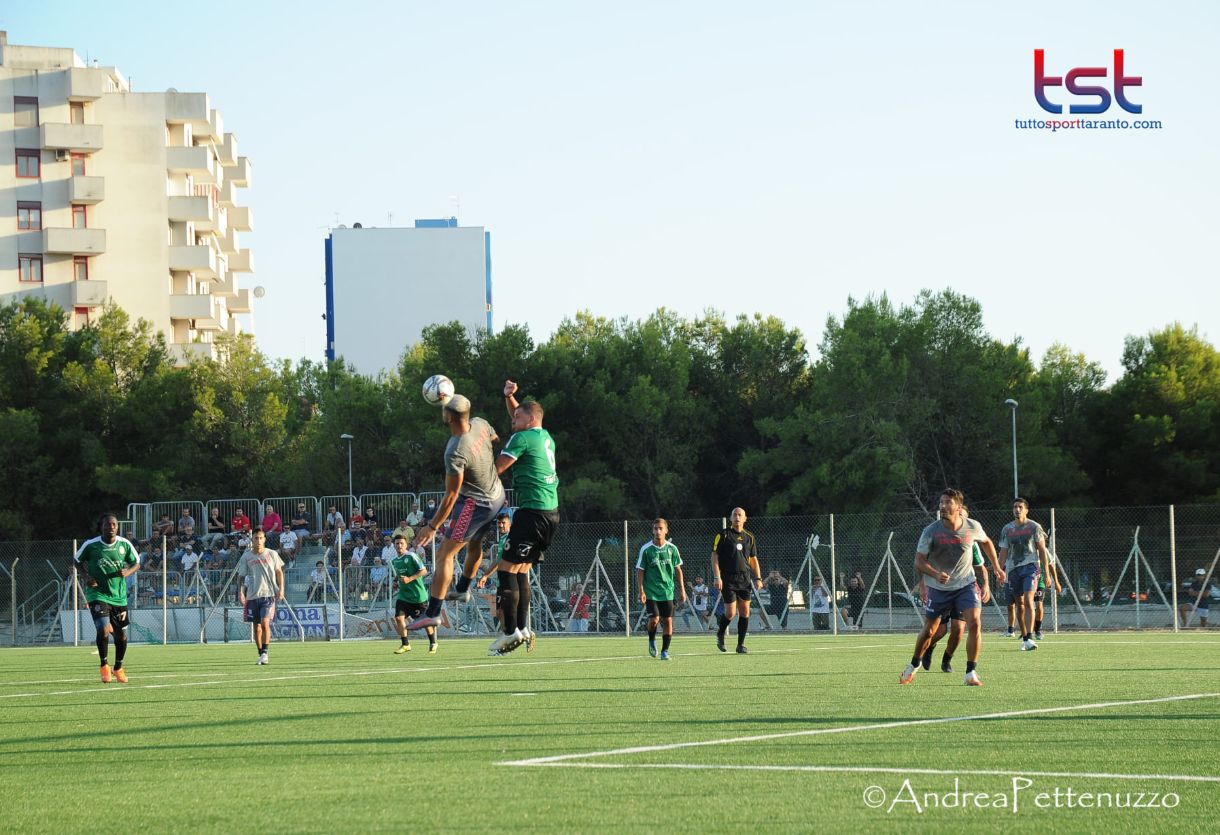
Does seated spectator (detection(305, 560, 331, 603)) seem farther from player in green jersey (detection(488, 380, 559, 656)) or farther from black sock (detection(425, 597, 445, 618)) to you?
player in green jersey (detection(488, 380, 559, 656))

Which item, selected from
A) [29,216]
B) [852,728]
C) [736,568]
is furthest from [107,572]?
[29,216]

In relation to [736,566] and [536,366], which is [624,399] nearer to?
[536,366]

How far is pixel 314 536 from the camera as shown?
4291 cm

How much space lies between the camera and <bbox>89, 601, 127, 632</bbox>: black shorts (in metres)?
19.3

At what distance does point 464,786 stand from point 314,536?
36.4 m

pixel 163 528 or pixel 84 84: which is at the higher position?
pixel 84 84

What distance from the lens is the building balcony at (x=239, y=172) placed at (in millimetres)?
91750

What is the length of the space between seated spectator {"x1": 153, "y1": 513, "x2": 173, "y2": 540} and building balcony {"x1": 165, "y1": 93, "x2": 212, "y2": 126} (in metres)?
35.1

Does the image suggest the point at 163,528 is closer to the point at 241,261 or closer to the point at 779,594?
the point at 779,594

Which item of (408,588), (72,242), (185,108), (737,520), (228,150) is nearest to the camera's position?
(737,520)

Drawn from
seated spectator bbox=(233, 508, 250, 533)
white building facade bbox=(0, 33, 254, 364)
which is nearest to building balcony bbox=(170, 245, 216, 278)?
white building facade bbox=(0, 33, 254, 364)

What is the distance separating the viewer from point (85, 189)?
248ft

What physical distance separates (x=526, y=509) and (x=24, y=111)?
70453 millimetres

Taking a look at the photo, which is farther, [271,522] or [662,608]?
[271,522]
